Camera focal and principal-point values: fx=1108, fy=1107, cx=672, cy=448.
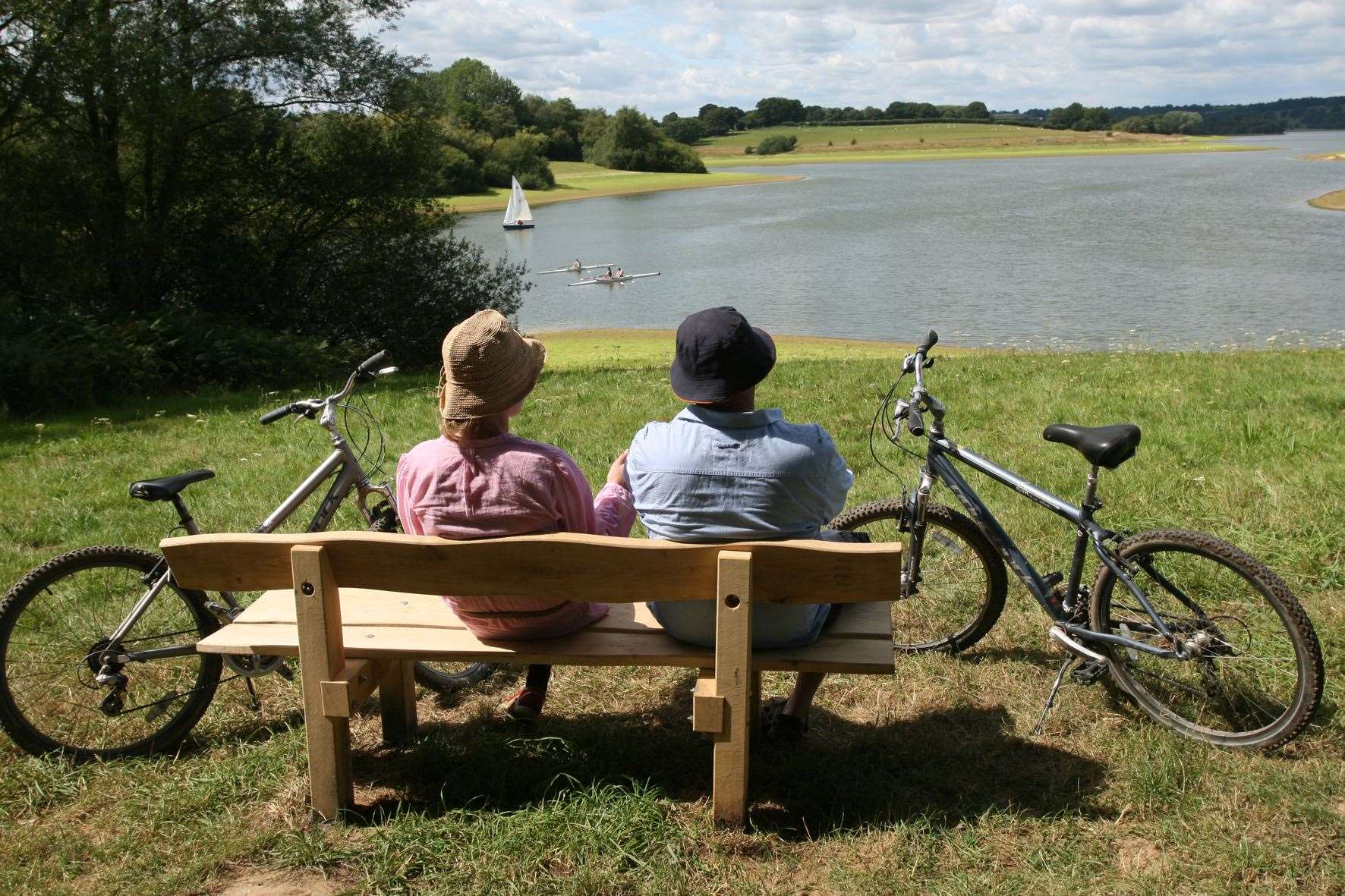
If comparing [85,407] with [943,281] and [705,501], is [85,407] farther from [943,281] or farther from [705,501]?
[943,281]

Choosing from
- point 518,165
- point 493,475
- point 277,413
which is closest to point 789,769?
point 493,475

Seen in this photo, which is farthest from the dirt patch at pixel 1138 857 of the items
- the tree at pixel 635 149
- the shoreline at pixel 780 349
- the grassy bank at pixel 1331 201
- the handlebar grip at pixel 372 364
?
the tree at pixel 635 149

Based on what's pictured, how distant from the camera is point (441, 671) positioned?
14.3 ft

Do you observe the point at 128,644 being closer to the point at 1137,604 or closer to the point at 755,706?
the point at 755,706

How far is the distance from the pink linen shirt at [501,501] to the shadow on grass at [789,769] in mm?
539

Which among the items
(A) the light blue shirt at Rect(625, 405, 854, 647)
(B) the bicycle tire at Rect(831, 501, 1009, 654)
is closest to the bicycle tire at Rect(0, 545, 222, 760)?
(A) the light blue shirt at Rect(625, 405, 854, 647)

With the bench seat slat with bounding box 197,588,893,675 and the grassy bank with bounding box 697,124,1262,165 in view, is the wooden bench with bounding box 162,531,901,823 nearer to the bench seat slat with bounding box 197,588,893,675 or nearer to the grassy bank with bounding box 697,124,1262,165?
the bench seat slat with bounding box 197,588,893,675

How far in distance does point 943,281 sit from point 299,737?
89.8ft

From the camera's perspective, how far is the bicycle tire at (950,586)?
432 centimetres

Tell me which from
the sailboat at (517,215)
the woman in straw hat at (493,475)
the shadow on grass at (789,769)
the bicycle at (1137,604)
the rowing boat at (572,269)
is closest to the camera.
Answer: the woman in straw hat at (493,475)

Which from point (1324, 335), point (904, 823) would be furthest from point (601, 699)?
point (1324, 335)

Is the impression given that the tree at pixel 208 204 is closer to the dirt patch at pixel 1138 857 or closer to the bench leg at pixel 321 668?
the bench leg at pixel 321 668

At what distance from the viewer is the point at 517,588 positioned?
3.04m

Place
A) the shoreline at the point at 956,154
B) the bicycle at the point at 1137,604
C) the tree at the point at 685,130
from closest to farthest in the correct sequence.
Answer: the bicycle at the point at 1137,604, the shoreline at the point at 956,154, the tree at the point at 685,130
